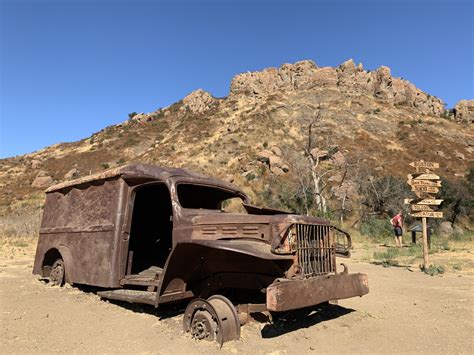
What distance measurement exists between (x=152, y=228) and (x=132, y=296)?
258 centimetres

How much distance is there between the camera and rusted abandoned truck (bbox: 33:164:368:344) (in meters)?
4.58

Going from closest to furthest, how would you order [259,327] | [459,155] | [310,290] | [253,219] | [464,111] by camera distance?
[310,290], [253,219], [259,327], [459,155], [464,111]

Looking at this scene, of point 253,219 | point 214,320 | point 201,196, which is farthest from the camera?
point 201,196

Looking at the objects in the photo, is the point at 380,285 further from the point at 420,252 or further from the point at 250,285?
the point at 420,252

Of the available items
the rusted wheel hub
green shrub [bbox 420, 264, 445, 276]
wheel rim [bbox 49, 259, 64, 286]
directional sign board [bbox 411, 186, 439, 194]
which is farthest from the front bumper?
directional sign board [bbox 411, 186, 439, 194]

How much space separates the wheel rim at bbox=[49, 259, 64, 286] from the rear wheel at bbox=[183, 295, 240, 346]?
442 cm

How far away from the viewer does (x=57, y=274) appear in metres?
8.30

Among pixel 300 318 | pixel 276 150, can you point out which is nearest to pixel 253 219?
pixel 300 318

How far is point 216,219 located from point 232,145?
117 feet

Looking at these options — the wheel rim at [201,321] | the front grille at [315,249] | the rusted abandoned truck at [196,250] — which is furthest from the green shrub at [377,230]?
the wheel rim at [201,321]

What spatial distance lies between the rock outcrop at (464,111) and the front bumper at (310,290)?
60.1 metres

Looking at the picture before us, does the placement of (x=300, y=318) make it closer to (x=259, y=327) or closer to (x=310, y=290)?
(x=259, y=327)

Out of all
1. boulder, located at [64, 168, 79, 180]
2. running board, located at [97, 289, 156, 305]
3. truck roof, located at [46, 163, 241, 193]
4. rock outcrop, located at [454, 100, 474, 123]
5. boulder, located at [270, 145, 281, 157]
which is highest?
rock outcrop, located at [454, 100, 474, 123]

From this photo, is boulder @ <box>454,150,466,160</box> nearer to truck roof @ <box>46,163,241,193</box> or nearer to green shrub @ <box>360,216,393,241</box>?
green shrub @ <box>360,216,393,241</box>
